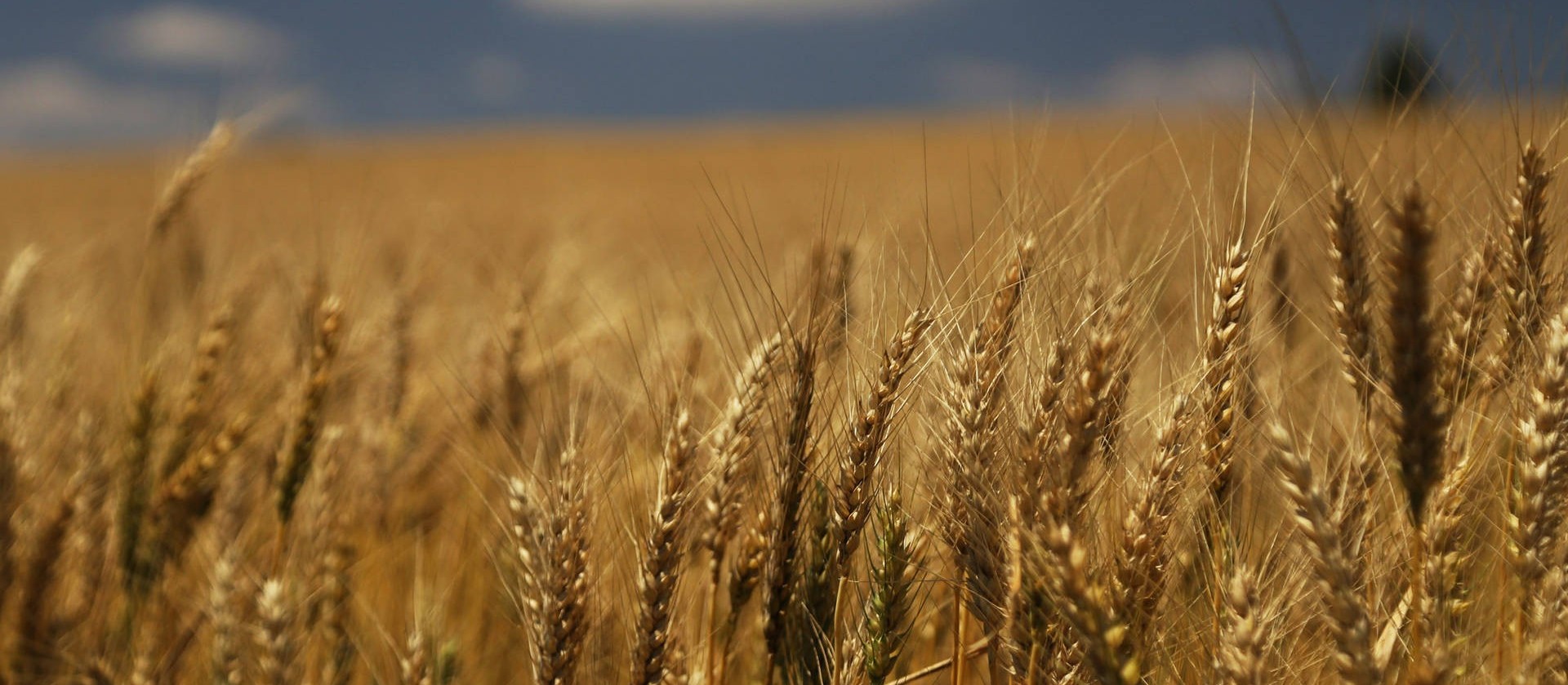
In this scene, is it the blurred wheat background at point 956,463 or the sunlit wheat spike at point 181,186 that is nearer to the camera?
the blurred wheat background at point 956,463

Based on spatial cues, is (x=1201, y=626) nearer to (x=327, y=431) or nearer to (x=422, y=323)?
(x=327, y=431)

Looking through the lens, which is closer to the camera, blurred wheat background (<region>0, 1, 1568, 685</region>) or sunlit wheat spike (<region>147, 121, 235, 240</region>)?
blurred wheat background (<region>0, 1, 1568, 685</region>)

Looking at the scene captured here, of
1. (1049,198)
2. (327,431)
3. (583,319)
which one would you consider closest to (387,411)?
(327,431)

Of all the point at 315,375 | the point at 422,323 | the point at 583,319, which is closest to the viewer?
the point at 315,375

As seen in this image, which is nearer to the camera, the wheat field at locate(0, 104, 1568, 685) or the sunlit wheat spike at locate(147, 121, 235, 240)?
the wheat field at locate(0, 104, 1568, 685)

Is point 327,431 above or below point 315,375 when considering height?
below

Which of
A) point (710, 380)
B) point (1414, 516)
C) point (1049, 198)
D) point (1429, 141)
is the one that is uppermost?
point (1429, 141)

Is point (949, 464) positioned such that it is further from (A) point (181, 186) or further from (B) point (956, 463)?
(A) point (181, 186)

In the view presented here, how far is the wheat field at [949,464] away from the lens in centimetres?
107

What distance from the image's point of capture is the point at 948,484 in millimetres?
1246

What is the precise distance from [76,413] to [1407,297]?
293cm

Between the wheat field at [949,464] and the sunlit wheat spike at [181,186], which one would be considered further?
the sunlit wheat spike at [181,186]

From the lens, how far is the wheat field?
42.3 inches

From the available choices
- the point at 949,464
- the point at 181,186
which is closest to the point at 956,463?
the point at 949,464
